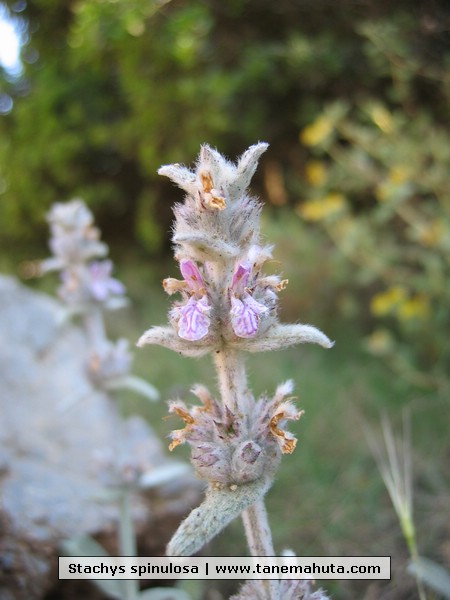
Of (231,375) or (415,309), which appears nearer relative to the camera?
(231,375)

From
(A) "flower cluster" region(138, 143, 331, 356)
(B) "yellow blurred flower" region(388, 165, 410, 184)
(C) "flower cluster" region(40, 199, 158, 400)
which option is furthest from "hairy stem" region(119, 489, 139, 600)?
(B) "yellow blurred flower" region(388, 165, 410, 184)

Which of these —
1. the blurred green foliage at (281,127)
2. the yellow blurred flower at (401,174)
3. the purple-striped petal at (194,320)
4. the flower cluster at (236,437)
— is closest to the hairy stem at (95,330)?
the flower cluster at (236,437)

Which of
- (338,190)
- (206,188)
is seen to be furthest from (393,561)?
(338,190)

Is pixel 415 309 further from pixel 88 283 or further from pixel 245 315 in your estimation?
pixel 245 315
